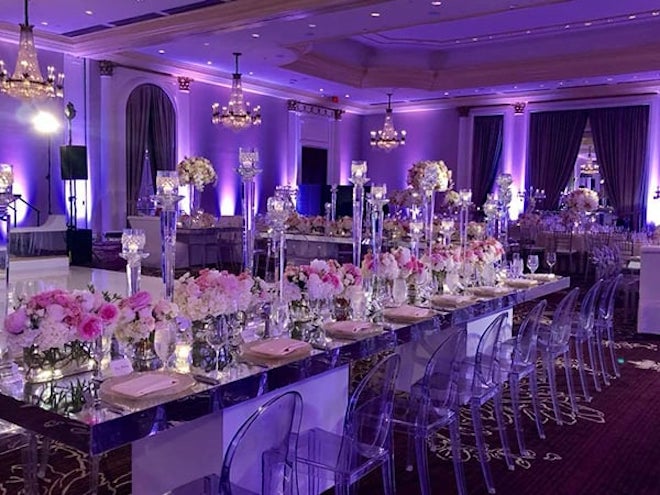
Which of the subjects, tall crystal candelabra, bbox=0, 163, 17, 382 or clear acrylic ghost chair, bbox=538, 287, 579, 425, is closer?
tall crystal candelabra, bbox=0, 163, 17, 382

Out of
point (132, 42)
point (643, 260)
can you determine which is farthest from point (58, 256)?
point (643, 260)

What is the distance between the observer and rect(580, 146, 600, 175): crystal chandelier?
15698 millimetres

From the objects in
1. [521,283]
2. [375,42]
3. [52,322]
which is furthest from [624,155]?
[52,322]

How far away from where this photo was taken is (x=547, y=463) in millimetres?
3893

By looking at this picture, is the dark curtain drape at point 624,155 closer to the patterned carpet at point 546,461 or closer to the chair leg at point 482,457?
the patterned carpet at point 546,461

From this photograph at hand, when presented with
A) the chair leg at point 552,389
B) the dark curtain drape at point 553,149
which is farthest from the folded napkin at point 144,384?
the dark curtain drape at point 553,149

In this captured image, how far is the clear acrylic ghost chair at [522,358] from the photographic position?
4.08 m

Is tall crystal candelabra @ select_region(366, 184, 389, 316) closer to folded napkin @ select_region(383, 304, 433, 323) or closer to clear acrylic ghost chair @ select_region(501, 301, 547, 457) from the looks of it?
folded napkin @ select_region(383, 304, 433, 323)

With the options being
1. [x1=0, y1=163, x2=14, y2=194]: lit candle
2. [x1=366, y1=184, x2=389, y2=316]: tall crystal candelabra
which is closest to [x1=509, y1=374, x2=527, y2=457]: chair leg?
[x1=366, y1=184, x2=389, y2=316]: tall crystal candelabra

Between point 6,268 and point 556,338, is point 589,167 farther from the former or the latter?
point 6,268

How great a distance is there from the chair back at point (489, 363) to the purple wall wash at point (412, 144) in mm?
13789

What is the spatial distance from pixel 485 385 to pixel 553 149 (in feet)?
43.1

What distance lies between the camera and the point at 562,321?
4762 millimetres

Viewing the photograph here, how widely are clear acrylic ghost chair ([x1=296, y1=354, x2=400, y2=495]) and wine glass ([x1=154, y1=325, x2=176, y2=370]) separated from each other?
0.67m
